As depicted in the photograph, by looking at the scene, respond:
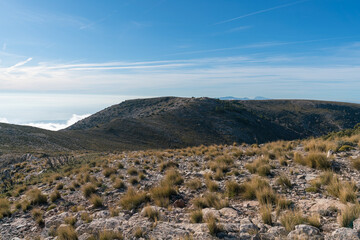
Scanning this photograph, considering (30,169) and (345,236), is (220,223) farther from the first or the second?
(30,169)

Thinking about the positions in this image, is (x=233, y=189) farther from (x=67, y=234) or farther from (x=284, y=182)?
(x=67, y=234)

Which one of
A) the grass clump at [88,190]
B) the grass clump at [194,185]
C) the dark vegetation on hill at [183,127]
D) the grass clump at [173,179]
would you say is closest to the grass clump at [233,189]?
Answer: the grass clump at [194,185]

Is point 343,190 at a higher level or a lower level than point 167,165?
higher

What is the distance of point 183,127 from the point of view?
214 ft

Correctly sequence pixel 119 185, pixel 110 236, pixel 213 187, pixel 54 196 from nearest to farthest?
pixel 110 236
pixel 213 187
pixel 54 196
pixel 119 185

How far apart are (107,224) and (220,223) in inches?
135

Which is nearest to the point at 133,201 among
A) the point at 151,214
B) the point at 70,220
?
the point at 151,214

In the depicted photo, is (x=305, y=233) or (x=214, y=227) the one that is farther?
(x=214, y=227)

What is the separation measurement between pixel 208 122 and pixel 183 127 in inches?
426

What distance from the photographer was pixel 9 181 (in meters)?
15.4

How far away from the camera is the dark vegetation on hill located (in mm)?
39784

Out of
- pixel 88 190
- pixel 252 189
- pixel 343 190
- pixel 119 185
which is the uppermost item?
pixel 343 190

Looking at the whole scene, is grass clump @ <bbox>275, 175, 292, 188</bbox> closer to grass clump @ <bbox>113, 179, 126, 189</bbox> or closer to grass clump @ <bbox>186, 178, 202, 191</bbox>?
grass clump @ <bbox>186, 178, 202, 191</bbox>

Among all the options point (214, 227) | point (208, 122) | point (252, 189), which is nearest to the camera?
point (214, 227)
